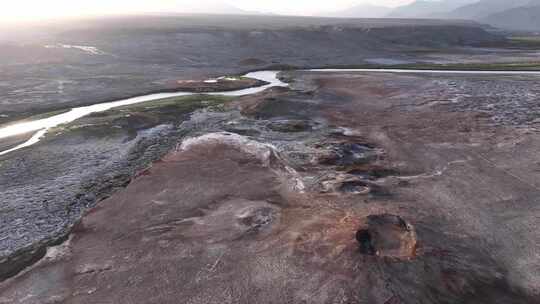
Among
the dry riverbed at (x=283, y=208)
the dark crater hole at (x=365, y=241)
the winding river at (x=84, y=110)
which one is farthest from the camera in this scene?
the winding river at (x=84, y=110)

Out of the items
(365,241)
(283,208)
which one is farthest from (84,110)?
(365,241)

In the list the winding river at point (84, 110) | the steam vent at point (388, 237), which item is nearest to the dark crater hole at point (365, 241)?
the steam vent at point (388, 237)

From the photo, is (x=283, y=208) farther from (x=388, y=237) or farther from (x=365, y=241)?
(x=388, y=237)

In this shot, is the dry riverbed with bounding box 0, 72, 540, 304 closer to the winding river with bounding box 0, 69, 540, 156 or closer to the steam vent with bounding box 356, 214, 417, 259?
the steam vent with bounding box 356, 214, 417, 259

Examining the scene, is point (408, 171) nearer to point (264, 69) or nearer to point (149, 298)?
point (149, 298)

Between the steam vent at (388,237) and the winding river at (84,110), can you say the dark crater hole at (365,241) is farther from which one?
the winding river at (84,110)

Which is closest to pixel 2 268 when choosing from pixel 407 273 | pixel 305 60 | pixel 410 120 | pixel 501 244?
pixel 407 273

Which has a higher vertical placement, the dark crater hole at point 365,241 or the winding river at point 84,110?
the dark crater hole at point 365,241
